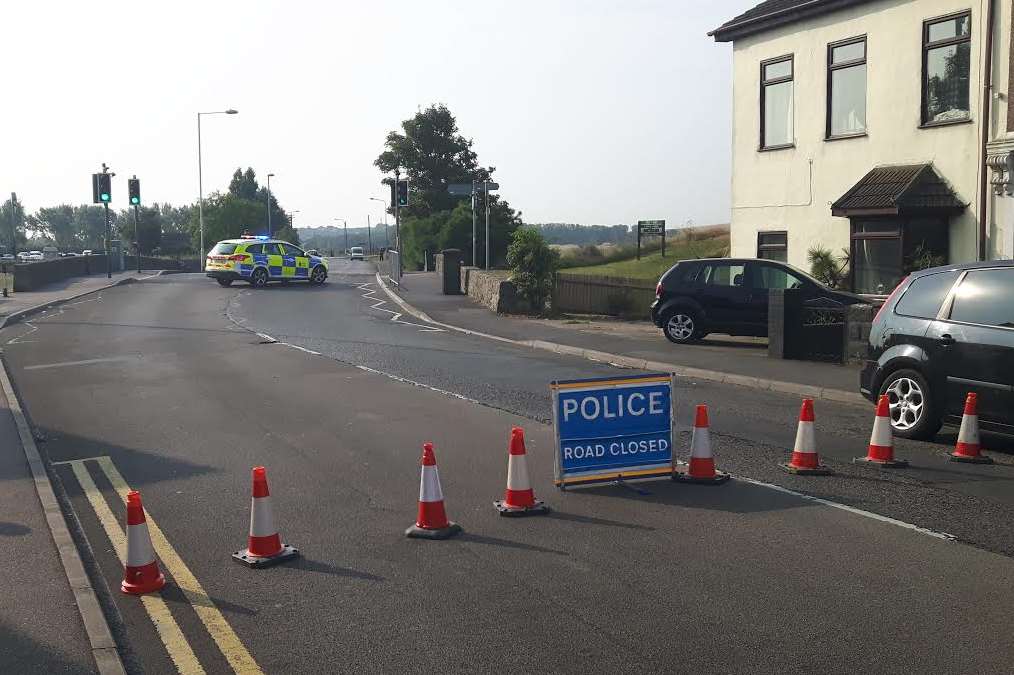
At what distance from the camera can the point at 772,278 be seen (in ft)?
60.8

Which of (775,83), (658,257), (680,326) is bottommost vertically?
(680,326)

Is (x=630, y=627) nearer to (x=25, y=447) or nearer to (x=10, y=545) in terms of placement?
(x=10, y=545)

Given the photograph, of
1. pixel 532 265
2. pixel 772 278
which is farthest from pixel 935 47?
pixel 532 265

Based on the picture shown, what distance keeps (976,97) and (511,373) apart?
9.62 m

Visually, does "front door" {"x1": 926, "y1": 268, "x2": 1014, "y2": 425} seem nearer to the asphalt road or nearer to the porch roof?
the asphalt road

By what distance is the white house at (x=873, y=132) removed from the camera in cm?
1816

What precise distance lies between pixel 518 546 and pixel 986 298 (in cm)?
547

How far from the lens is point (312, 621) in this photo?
17.9 feet

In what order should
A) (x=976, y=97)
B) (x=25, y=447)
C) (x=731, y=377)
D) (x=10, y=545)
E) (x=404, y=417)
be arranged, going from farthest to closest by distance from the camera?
(x=976, y=97), (x=731, y=377), (x=404, y=417), (x=25, y=447), (x=10, y=545)

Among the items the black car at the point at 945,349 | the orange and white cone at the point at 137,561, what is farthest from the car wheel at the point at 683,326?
the orange and white cone at the point at 137,561

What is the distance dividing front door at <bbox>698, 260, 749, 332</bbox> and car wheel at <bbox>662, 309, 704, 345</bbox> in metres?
0.25

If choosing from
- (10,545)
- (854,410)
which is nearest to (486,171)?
(854,410)

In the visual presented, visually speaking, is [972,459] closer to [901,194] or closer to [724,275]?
[724,275]

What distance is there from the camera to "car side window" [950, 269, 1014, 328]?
31.1 ft
